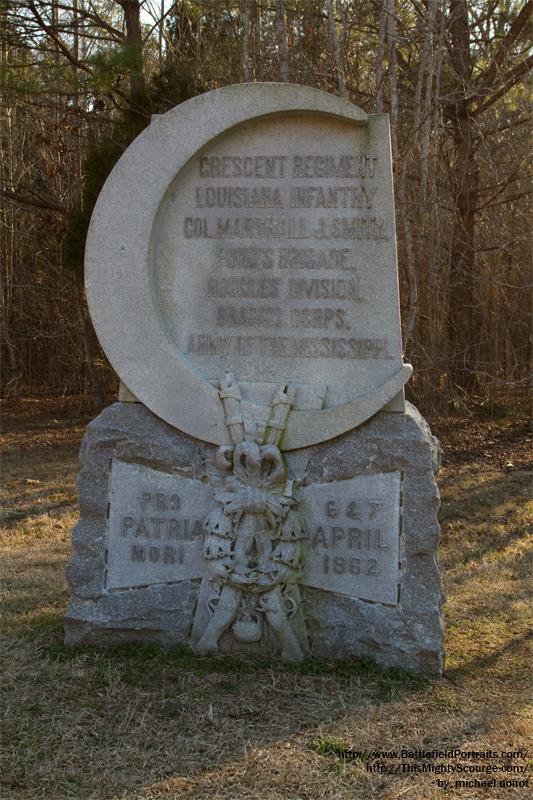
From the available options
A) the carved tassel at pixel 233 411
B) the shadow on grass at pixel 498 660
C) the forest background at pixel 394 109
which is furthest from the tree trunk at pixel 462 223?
the carved tassel at pixel 233 411

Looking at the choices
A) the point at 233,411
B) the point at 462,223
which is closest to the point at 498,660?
the point at 233,411

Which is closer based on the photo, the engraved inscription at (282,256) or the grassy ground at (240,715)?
the grassy ground at (240,715)

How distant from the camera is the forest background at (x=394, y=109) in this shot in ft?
23.5

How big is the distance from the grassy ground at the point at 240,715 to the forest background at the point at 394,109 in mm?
3429

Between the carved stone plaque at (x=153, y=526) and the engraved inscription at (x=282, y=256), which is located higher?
the engraved inscription at (x=282, y=256)

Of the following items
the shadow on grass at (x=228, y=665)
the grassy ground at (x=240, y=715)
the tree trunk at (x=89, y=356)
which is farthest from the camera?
the tree trunk at (x=89, y=356)

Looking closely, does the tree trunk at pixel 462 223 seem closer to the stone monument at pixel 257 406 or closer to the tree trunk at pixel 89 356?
the tree trunk at pixel 89 356

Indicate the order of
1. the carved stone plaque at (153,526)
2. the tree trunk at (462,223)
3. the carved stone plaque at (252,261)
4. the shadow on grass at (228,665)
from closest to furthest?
1. the shadow on grass at (228,665)
2. the carved stone plaque at (252,261)
3. the carved stone plaque at (153,526)
4. the tree trunk at (462,223)

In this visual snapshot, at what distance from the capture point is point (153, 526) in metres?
3.57

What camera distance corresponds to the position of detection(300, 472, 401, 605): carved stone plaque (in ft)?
11.2

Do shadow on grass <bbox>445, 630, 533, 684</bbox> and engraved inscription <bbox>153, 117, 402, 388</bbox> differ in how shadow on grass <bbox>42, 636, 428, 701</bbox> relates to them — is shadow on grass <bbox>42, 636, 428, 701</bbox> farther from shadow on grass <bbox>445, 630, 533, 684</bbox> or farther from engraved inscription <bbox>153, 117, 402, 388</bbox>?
engraved inscription <bbox>153, 117, 402, 388</bbox>

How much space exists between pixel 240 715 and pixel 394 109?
179 inches

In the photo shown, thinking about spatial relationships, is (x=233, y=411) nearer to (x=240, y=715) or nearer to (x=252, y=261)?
(x=252, y=261)

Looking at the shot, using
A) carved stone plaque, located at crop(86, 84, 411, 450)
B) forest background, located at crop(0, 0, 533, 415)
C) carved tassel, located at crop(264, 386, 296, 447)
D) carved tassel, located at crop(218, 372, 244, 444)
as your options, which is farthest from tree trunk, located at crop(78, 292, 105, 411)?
carved tassel, located at crop(264, 386, 296, 447)
